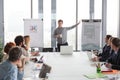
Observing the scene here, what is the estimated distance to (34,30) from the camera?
10.3 metres

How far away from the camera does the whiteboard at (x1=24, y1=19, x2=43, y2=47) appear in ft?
33.6

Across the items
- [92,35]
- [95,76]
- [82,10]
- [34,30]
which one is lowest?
[95,76]

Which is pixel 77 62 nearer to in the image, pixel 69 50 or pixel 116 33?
pixel 69 50

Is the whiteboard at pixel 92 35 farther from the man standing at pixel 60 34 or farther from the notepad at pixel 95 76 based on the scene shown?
the notepad at pixel 95 76

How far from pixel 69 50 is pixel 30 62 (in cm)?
180

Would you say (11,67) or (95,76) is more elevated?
(11,67)

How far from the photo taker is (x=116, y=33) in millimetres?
11078

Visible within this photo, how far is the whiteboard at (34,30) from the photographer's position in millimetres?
10242

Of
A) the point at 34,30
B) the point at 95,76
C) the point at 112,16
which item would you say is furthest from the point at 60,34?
the point at 95,76

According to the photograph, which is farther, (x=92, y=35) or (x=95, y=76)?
(x=92, y=35)

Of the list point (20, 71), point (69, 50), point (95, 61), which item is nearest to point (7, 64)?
point (20, 71)

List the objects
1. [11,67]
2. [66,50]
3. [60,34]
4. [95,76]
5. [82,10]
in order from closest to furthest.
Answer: [11,67] → [95,76] → [66,50] → [60,34] → [82,10]

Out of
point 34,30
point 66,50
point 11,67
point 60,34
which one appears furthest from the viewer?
point 34,30

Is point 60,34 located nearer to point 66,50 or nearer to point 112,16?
point 66,50
